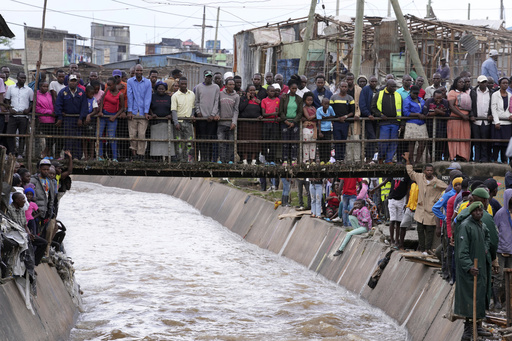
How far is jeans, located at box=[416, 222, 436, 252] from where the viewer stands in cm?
1491

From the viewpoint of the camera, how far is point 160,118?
1666cm

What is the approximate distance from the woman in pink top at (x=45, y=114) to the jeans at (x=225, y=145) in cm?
360

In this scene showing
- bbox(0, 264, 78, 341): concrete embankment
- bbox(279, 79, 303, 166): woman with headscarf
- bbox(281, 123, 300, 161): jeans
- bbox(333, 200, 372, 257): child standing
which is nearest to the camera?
bbox(0, 264, 78, 341): concrete embankment

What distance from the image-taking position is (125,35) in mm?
78625

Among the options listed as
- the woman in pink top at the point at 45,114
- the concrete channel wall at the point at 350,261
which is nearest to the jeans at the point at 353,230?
the concrete channel wall at the point at 350,261

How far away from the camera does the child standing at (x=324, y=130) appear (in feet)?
55.6

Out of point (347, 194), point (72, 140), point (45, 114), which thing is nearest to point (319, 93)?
point (347, 194)

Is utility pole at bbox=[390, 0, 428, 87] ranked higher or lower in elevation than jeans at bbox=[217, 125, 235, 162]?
higher

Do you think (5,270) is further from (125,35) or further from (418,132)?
(125,35)

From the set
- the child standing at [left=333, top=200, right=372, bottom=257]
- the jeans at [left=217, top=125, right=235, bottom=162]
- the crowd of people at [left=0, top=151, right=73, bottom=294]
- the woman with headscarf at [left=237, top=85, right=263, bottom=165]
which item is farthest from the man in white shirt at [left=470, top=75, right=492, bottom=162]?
the crowd of people at [left=0, top=151, right=73, bottom=294]

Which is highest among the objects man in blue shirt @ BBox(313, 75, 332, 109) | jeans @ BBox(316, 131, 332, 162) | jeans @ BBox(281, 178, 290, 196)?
man in blue shirt @ BBox(313, 75, 332, 109)

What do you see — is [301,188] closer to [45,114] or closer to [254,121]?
[254,121]

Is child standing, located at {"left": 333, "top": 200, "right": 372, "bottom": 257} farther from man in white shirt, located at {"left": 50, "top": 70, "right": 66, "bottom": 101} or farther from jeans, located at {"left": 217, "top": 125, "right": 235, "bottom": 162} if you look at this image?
man in white shirt, located at {"left": 50, "top": 70, "right": 66, "bottom": 101}

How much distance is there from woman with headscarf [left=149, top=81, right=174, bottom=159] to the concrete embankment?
352cm
